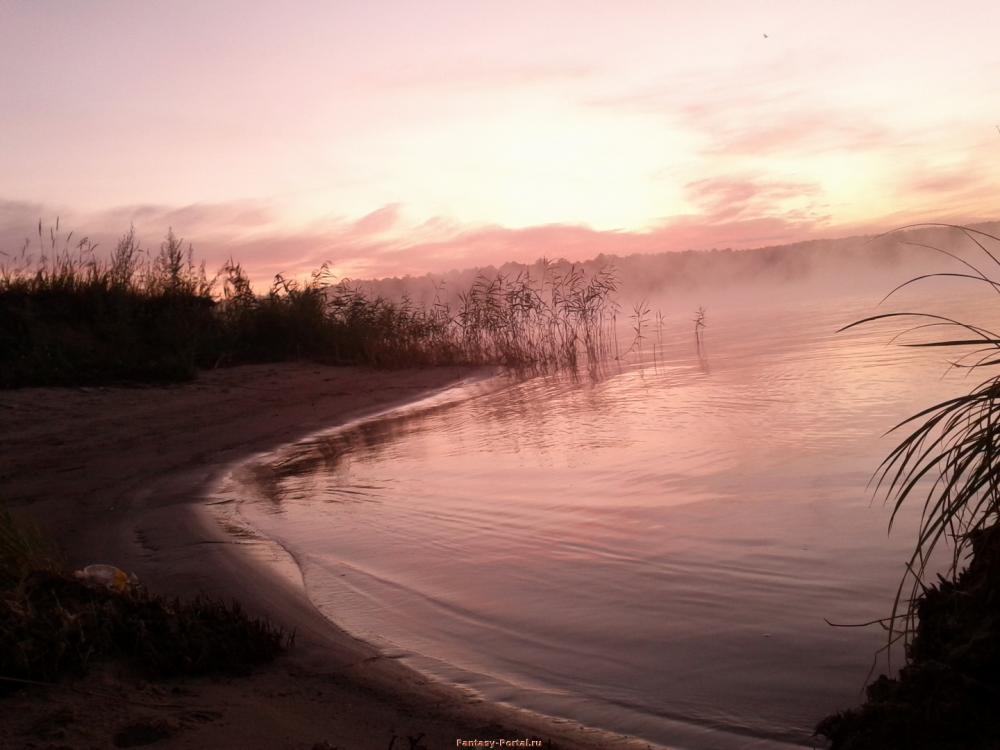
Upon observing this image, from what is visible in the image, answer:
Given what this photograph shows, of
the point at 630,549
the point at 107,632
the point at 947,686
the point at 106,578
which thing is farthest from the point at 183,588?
the point at 947,686

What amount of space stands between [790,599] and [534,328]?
15496mm

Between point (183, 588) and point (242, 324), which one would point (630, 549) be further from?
point (242, 324)

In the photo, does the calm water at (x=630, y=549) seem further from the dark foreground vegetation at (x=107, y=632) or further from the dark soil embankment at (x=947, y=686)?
the dark foreground vegetation at (x=107, y=632)

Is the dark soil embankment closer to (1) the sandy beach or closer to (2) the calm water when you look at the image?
(2) the calm water

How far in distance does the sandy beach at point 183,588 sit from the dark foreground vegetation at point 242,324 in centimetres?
85

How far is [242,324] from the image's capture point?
1504 cm

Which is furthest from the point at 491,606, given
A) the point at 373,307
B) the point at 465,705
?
the point at 373,307

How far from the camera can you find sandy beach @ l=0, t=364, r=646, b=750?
92.4 inches

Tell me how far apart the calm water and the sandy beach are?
29 cm

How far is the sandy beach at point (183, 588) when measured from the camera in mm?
2348

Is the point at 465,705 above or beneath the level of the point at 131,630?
beneath

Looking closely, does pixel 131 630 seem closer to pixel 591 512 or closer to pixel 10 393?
pixel 591 512

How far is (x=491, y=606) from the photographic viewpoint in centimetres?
388

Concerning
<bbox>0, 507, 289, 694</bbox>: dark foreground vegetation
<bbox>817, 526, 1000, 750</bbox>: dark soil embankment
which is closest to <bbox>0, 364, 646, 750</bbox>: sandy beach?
<bbox>0, 507, 289, 694</bbox>: dark foreground vegetation
